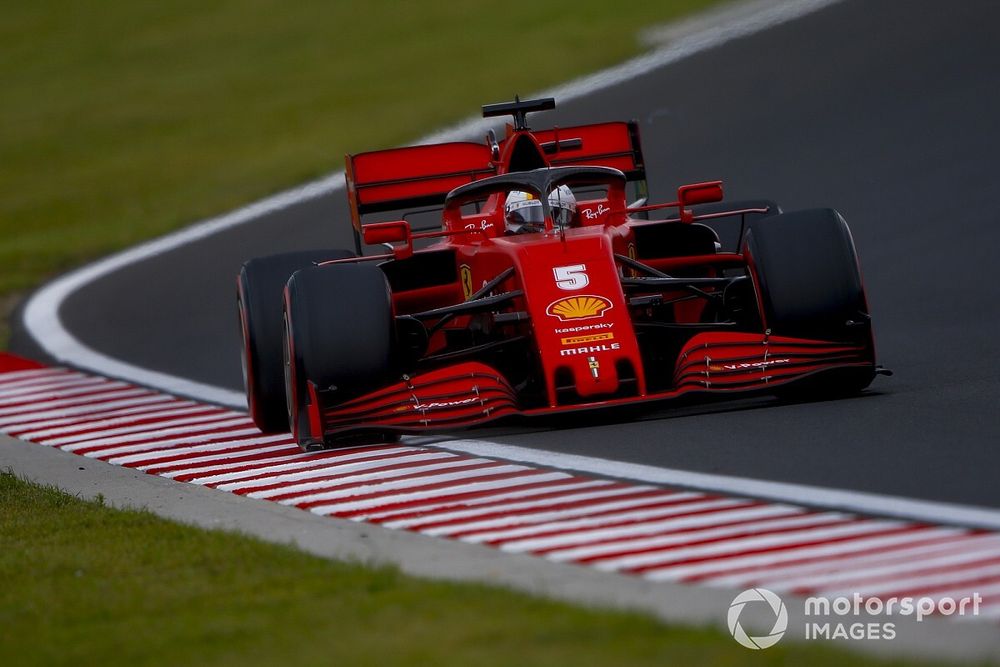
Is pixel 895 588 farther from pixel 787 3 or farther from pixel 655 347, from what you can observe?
pixel 787 3

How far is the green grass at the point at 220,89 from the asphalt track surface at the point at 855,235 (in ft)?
7.35

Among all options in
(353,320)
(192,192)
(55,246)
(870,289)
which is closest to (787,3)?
(192,192)

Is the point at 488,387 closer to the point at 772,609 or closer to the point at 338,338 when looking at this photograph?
the point at 338,338

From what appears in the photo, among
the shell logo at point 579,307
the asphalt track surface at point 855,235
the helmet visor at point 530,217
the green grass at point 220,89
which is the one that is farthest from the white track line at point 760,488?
the green grass at point 220,89

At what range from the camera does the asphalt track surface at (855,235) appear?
7441mm

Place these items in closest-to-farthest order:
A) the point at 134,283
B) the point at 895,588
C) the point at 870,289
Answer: the point at 895,588 → the point at 870,289 → the point at 134,283

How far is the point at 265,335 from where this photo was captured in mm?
9844

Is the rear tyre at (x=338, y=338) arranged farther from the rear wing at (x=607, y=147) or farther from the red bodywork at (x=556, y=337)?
the rear wing at (x=607, y=147)

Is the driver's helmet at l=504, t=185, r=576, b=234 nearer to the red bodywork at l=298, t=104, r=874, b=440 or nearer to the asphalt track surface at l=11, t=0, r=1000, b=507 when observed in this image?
the red bodywork at l=298, t=104, r=874, b=440

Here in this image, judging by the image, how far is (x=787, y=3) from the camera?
27000 millimetres

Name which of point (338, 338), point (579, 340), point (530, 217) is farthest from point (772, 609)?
point (530, 217)

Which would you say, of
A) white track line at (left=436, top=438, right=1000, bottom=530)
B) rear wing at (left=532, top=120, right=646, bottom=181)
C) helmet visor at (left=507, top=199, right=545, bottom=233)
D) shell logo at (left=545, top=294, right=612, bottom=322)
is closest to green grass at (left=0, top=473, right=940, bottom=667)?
white track line at (left=436, top=438, right=1000, bottom=530)

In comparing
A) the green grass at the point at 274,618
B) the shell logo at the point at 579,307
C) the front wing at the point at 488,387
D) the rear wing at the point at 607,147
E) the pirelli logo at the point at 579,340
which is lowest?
the green grass at the point at 274,618

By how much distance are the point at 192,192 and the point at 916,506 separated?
64.4 feet
